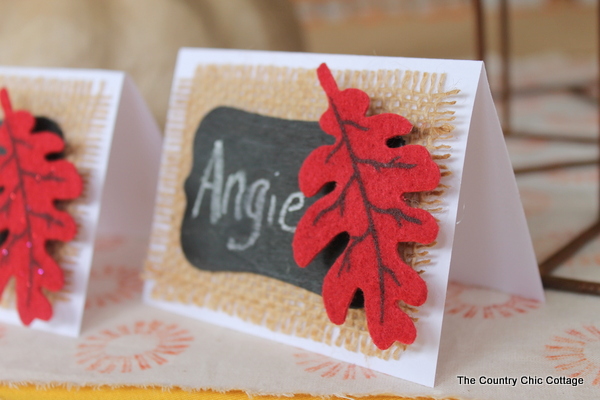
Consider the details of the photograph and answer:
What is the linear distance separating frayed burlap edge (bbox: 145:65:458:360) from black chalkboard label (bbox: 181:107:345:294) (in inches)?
0.5

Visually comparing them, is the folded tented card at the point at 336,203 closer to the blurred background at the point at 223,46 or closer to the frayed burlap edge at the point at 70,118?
the frayed burlap edge at the point at 70,118

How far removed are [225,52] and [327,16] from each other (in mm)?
1382

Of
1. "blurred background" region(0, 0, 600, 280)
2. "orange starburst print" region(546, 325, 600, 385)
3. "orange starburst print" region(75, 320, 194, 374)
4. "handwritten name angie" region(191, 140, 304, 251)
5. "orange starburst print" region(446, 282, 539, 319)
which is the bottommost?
"orange starburst print" region(75, 320, 194, 374)

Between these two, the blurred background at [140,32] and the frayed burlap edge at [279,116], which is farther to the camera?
the blurred background at [140,32]

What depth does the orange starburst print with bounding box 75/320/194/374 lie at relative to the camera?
0.51m

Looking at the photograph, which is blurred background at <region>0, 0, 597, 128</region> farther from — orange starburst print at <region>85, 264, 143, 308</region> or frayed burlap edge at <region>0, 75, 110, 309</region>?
orange starburst print at <region>85, 264, 143, 308</region>

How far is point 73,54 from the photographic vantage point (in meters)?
0.80

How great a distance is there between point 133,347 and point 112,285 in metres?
0.16

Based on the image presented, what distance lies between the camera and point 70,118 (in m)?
0.62

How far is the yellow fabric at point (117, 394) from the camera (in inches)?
18.1

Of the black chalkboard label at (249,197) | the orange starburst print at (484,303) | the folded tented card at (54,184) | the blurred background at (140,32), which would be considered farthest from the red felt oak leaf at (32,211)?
the orange starburst print at (484,303)

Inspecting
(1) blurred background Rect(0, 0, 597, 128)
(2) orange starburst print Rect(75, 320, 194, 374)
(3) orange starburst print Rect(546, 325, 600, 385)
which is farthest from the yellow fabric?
(1) blurred background Rect(0, 0, 597, 128)

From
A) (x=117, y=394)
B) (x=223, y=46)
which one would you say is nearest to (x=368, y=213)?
(x=117, y=394)

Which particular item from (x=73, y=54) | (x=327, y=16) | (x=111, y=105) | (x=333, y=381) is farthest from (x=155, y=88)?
(x=327, y=16)
